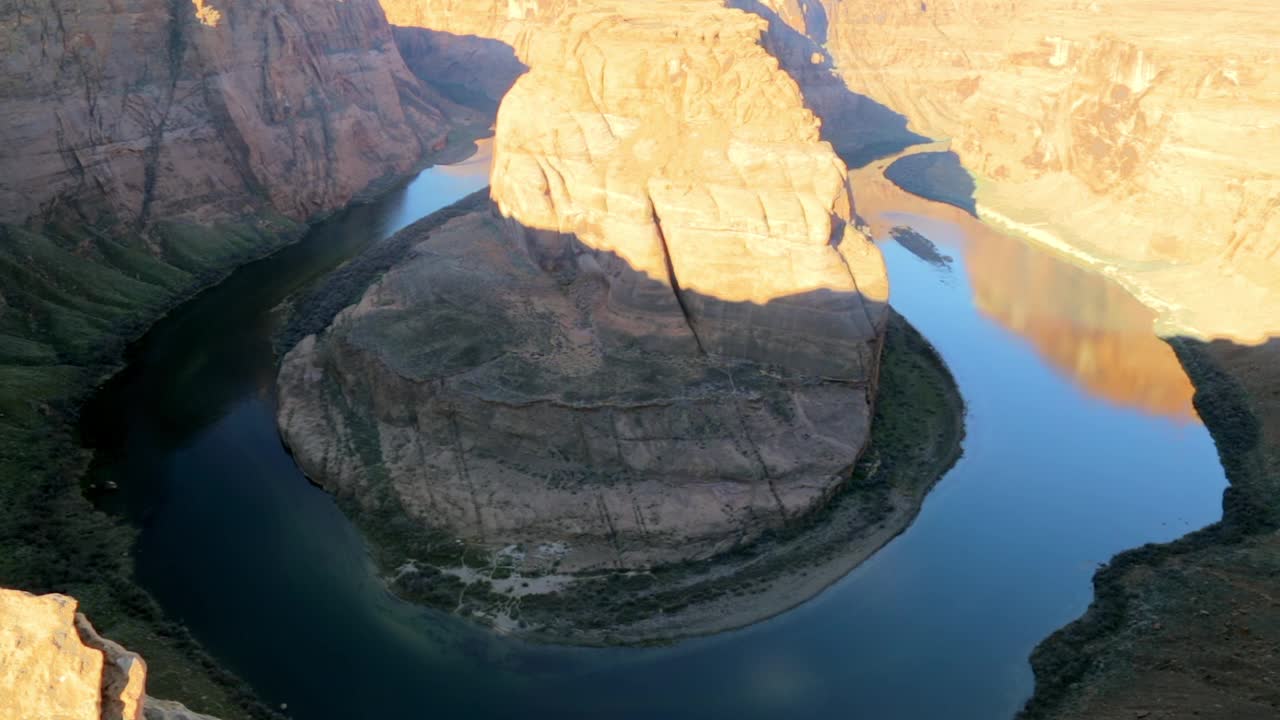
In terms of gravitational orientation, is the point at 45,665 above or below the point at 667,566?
above

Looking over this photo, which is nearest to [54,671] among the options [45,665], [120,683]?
[45,665]

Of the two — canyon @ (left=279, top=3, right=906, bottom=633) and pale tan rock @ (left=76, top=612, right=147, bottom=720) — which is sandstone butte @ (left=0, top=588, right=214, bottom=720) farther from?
canyon @ (left=279, top=3, right=906, bottom=633)

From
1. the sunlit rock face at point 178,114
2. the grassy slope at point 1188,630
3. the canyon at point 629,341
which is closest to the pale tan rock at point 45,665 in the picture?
the canyon at point 629,341

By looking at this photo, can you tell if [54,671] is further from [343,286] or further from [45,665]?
[343,286]

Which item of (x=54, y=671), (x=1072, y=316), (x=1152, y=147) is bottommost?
(x=54, y=671)

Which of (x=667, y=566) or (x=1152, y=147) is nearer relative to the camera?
(x=667, y=566)

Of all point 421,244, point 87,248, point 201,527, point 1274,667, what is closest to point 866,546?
point 1274,667

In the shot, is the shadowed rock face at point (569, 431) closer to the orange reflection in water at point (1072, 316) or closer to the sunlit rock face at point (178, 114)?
the orange reflection in water at point (1072, 316)

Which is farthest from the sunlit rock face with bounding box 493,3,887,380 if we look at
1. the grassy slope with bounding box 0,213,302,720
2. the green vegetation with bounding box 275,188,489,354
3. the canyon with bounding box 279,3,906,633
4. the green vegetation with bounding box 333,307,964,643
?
the grassy slope with bounding box 0,213,302,720
